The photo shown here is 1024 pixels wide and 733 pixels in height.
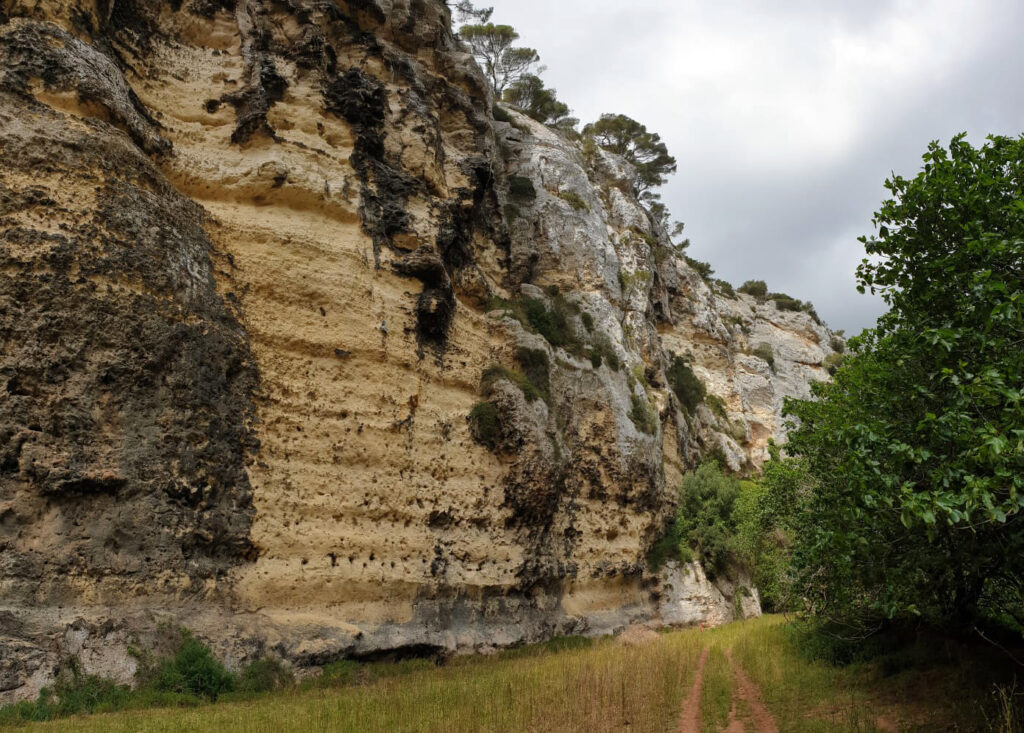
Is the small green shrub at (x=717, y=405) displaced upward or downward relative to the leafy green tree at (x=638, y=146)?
downward

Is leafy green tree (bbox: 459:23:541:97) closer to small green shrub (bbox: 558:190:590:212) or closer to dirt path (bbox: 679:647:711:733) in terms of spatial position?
small green shrub (bbox: 558:190:590:212)

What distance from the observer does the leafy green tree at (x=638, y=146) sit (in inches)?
2356

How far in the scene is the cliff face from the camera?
1375cm

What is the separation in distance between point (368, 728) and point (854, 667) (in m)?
10.3

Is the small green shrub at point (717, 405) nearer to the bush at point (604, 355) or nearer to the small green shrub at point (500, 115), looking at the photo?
the bush at point (604, 355)

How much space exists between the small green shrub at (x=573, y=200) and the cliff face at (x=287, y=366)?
444 cm

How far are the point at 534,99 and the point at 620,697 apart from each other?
4714 centimetres

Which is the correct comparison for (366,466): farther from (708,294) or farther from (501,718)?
(708,294)

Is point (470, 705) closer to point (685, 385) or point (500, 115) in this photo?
point (500, 115)

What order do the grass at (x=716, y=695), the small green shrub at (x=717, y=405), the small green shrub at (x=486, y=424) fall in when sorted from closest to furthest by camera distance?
1. the grass at (x=716, y=695)
2. the small green shrub at (x=486, y=424)
3. the small green shrub at (x=717, y=405)

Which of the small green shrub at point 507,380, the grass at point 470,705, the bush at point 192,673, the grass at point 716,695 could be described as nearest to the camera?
the grass at point 470,705

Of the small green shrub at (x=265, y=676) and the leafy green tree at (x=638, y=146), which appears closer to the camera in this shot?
the small green shrub at (x=265, y=676)

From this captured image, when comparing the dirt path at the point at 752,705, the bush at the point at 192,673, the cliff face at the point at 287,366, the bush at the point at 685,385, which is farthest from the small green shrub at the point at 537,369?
the bush at the point at 685,385

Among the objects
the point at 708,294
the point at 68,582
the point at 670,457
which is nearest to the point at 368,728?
the point at 68,582
